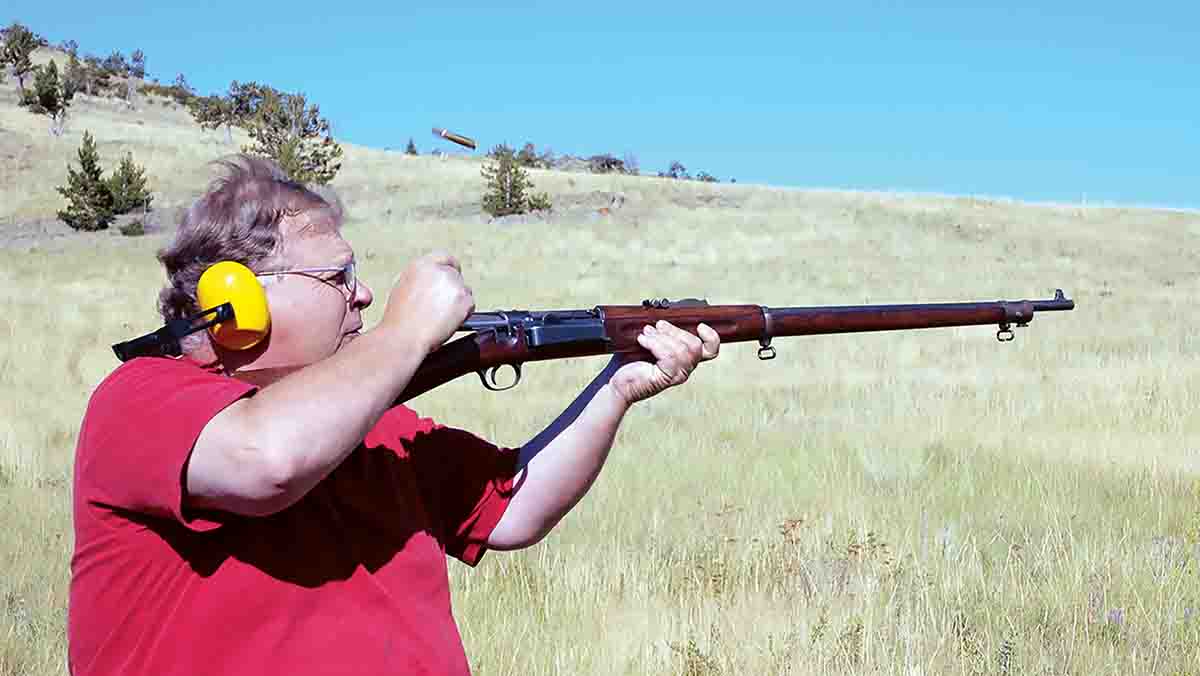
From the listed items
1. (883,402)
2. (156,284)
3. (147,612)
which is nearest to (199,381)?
(147,612)

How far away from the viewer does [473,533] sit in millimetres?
2590

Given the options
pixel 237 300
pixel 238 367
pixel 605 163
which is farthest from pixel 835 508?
pixel 605 163

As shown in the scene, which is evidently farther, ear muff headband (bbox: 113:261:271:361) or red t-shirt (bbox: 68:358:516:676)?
ear muff headband (bbox: 113:261:271:361)

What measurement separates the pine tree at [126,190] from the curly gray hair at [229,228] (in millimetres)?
40103

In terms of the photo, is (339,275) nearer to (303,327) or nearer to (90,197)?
(303,327)

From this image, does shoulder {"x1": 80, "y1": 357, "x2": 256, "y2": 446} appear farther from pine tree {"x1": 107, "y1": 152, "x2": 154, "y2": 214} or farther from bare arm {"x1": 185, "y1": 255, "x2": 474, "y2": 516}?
pine tree {"x1": 107, "y1": 152, "x2": 154, "y2": 214}

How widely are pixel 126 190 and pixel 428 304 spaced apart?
41412mm

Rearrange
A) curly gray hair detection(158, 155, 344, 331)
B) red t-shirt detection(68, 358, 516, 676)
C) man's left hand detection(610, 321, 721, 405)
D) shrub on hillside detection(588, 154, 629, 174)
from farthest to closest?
shrub on hillside detection(588, 154, 629, 174) → man's left hand detection(610, 321, 721, 405) → curly gray hair detection(158, 155, 344, 331) → red t-shirt detection(68, 358, 516, 676)

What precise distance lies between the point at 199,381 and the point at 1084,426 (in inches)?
309

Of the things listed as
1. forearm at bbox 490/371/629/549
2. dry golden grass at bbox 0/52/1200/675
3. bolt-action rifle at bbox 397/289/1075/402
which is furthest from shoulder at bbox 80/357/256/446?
dry golden grass at bbox 0/52/1200/675

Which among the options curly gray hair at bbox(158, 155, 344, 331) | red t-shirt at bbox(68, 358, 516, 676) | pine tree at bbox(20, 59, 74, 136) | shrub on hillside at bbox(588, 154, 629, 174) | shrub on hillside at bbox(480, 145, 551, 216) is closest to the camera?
red t-shirt at bbox(68, 358, 516, 676)

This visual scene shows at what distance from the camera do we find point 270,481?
5.53ft

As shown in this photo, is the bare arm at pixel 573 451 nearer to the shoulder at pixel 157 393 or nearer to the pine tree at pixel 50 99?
the shoulder at pixel 157 393

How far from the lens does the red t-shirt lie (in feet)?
5.88
